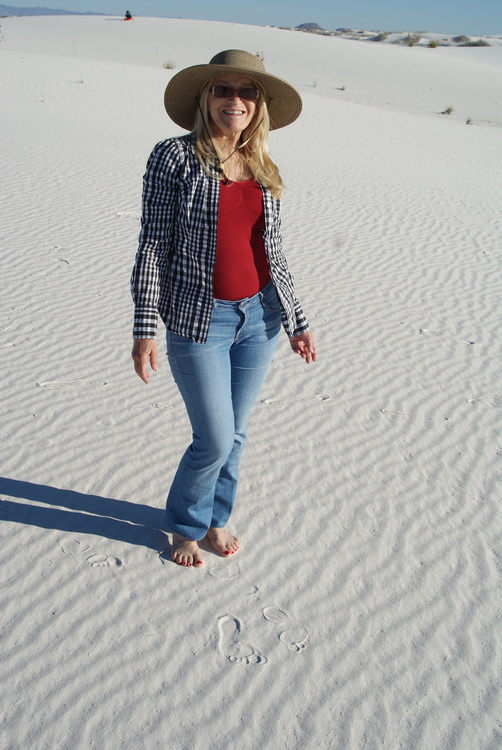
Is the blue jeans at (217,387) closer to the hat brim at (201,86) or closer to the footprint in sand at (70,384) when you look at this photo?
the hat brim at (201,86)

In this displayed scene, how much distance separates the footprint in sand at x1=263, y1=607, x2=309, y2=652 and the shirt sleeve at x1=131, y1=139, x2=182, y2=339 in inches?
51.0

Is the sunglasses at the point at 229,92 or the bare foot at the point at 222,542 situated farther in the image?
the bare foot at the point at 222,542

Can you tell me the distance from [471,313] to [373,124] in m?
15.5

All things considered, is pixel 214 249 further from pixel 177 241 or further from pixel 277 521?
pixel 277 521

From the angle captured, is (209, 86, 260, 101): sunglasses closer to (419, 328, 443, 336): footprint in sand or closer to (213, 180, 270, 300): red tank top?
(213, 180, 270, 300): red tank top

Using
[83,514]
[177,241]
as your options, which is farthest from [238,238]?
[83,514]

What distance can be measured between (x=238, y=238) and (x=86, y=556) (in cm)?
164

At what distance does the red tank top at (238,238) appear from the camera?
2326mm

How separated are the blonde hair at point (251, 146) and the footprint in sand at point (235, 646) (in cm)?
172

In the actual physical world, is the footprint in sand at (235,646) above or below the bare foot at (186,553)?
below

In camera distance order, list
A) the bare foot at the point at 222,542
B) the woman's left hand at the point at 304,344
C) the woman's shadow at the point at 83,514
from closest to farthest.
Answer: the woman's left hand at the point at 304,344 → the bare foot at the point at 222,542 → the woman's shadow at the point at 83,514

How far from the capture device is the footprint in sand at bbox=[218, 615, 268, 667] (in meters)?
2.51

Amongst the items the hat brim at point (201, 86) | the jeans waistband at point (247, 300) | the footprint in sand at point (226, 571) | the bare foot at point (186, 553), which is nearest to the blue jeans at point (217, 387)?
the jeans waistband at point (247, 300)

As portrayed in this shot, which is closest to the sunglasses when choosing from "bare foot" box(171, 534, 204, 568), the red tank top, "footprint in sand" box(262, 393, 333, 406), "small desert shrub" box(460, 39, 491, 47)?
the red tank top
